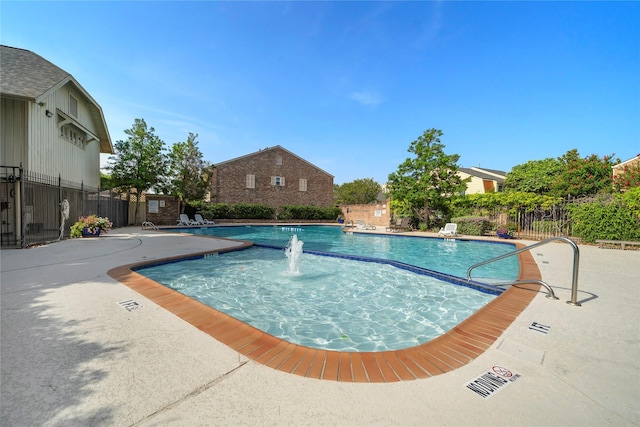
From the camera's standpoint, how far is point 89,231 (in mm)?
10961

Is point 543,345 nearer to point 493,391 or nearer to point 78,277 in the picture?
point 493,391

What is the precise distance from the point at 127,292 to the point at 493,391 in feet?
15.8

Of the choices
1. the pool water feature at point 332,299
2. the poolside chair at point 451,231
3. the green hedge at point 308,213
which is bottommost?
the pool water feature at point 332,299

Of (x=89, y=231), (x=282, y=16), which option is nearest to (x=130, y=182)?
(x=89, y=231)

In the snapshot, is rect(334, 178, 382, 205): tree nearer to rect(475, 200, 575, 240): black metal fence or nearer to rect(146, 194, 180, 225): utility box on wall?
rect(475, 200, 575, 240): black metal fence

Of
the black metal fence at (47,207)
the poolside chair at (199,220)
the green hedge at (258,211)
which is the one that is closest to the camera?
the black metal fence at (47,207)

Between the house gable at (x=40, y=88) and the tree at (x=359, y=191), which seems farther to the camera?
the tree at (x=359, y=191)

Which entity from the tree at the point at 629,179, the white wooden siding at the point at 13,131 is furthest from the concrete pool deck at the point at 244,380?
the tree at the point at 629,179

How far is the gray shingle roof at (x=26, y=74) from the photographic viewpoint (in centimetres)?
917

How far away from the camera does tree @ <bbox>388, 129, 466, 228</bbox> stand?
651 inches

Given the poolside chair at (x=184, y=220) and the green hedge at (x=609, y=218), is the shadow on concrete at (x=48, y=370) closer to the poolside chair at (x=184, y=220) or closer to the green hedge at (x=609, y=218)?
the green hedge at (x=609, y=218)

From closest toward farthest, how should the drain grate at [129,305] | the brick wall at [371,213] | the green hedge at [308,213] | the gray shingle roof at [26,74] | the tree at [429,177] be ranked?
the drain grate at [129,305] → the gray shingle roof at [26,74] → the tree at [429,177] → the brick wall at [371,213] → the green hedge at [308,213]

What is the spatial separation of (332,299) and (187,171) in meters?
20.4

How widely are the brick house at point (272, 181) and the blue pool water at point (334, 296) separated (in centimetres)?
1923
